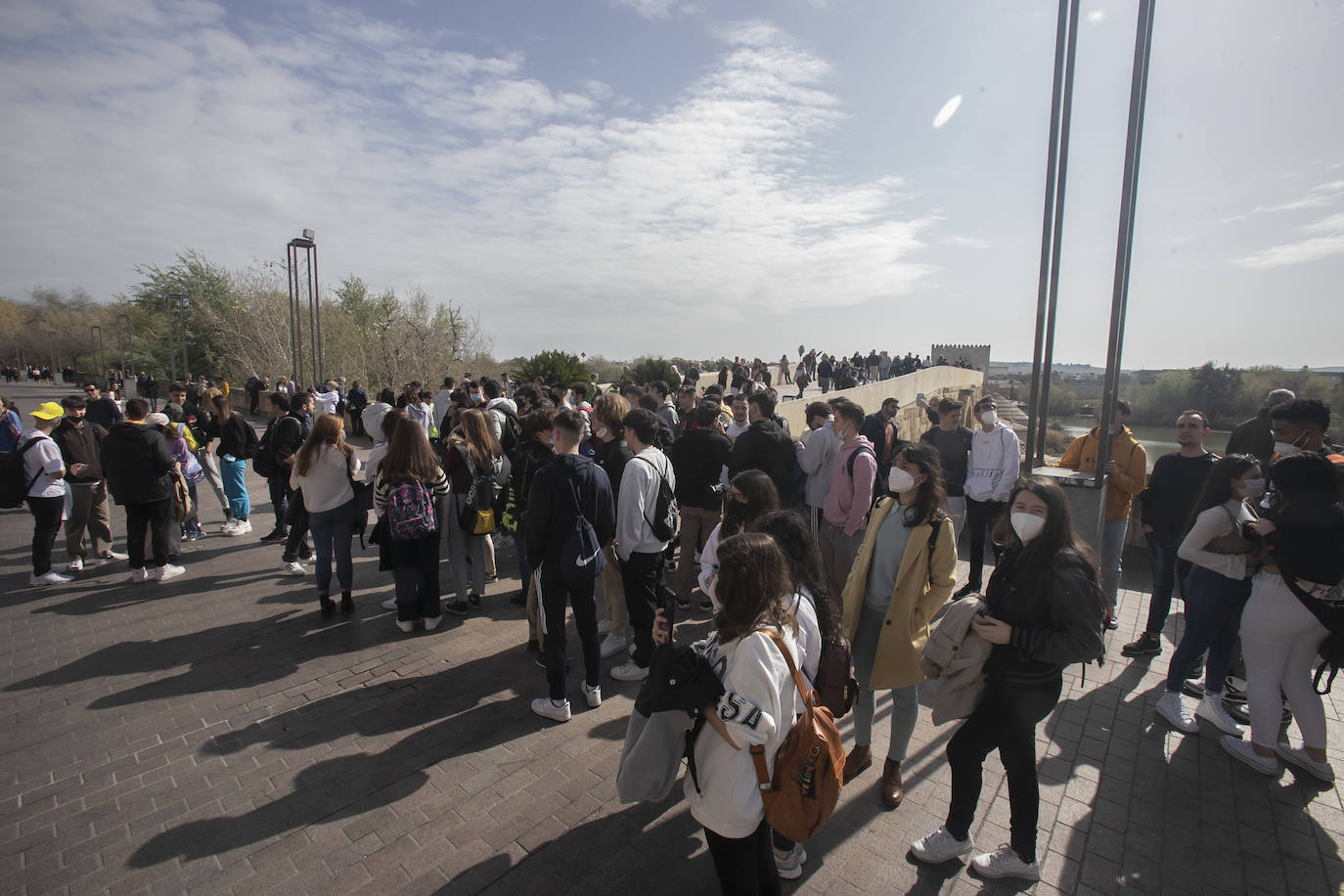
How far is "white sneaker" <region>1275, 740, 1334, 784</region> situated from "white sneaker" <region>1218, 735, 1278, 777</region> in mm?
65

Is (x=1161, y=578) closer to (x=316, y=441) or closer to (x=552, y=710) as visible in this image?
(x=552, y=710)

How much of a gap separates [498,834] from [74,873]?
181 cm

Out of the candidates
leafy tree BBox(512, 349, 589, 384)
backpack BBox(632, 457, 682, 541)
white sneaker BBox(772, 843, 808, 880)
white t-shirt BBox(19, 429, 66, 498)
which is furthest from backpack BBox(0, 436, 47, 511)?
leafy tree BBox(512, 349, 589, 384)

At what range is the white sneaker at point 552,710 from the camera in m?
3.91

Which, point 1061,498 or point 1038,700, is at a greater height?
point 1061,498

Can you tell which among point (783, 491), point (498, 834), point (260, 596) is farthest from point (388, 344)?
point (498, 834)

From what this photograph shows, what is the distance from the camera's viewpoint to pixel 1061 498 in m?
A: 2.52

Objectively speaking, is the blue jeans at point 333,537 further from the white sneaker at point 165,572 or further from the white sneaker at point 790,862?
the white sneaker at point 790,862

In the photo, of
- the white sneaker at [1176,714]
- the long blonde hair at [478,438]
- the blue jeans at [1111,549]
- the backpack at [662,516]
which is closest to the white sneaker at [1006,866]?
the white sneaker at [1176,714]

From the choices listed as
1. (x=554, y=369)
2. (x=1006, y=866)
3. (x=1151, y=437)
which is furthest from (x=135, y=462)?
(x=554, y=369)

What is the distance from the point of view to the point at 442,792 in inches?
129

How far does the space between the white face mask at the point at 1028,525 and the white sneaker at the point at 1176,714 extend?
2.53 m

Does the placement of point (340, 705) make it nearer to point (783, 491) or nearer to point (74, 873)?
point (74, 873)

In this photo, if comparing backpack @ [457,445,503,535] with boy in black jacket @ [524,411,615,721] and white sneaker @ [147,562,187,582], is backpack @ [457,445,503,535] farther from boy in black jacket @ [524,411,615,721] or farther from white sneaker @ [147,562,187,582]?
white sneaker @ [147,562,187,582]
